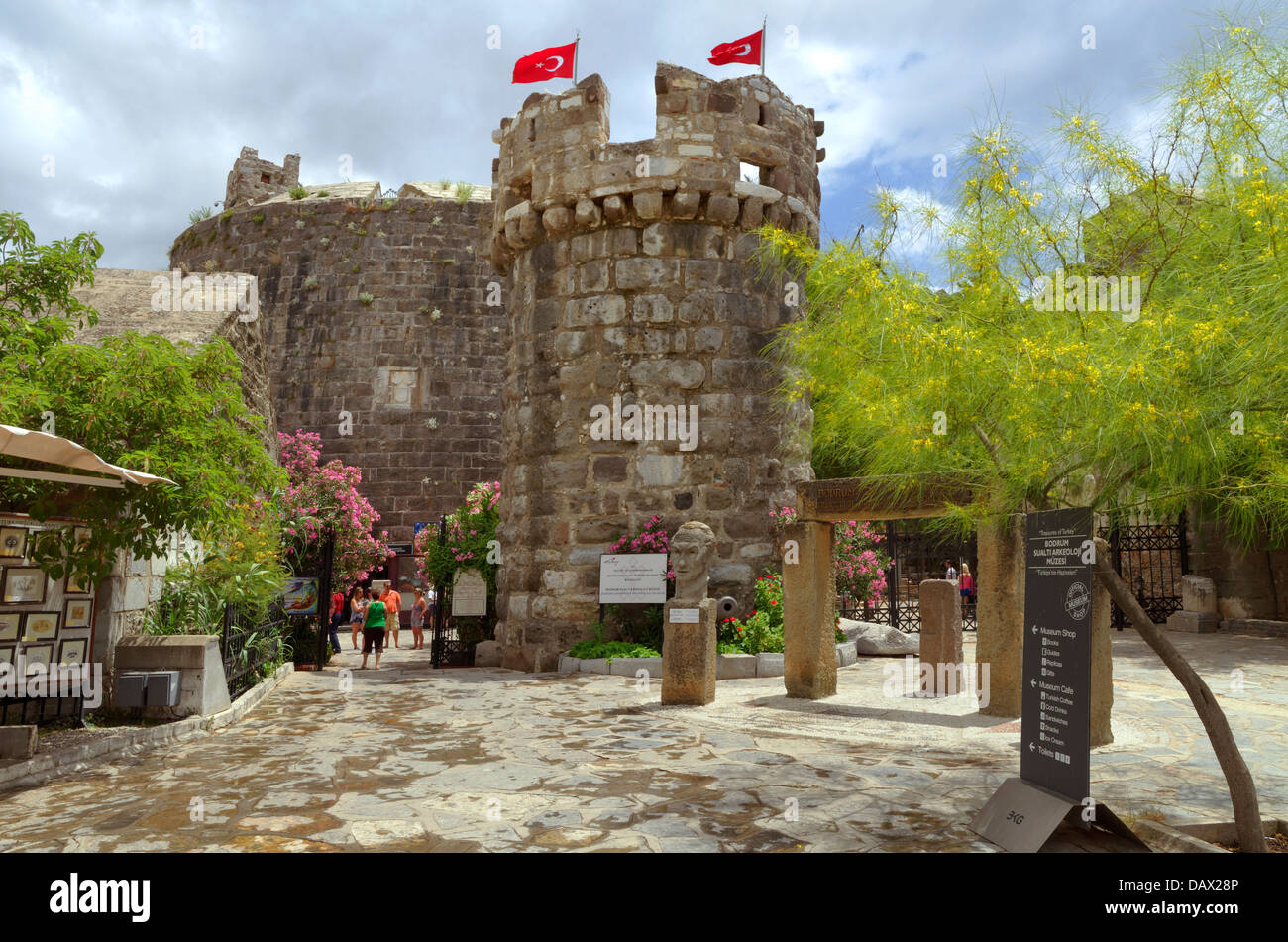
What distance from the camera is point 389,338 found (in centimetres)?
2106

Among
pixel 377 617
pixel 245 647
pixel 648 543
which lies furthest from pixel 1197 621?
pixel 245 647

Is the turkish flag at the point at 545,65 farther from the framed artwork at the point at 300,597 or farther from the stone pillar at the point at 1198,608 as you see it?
the stone pillar at the point at 1198,608

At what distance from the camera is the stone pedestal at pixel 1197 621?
1544 centimetres

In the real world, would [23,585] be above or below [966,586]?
above

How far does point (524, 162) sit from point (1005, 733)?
983cm

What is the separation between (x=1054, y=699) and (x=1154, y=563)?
683 inches

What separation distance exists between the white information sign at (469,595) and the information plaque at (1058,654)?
9624mm

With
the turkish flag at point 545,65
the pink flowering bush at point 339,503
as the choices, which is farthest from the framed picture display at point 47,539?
the pink flowering bush at point 339,503

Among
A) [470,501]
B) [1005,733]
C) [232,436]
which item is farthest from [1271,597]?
[232,436]

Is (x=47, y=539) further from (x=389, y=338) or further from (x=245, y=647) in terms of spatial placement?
(x=389, y=338)

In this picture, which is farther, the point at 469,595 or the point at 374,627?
the point at 469,595

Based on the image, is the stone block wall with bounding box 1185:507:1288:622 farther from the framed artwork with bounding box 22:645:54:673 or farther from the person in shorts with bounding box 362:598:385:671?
the framed artwork with bounding box 22:645:54:673

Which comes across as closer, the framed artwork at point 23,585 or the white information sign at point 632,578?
the framed artwork at point 23,585

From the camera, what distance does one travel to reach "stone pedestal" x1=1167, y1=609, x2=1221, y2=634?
15443mm
